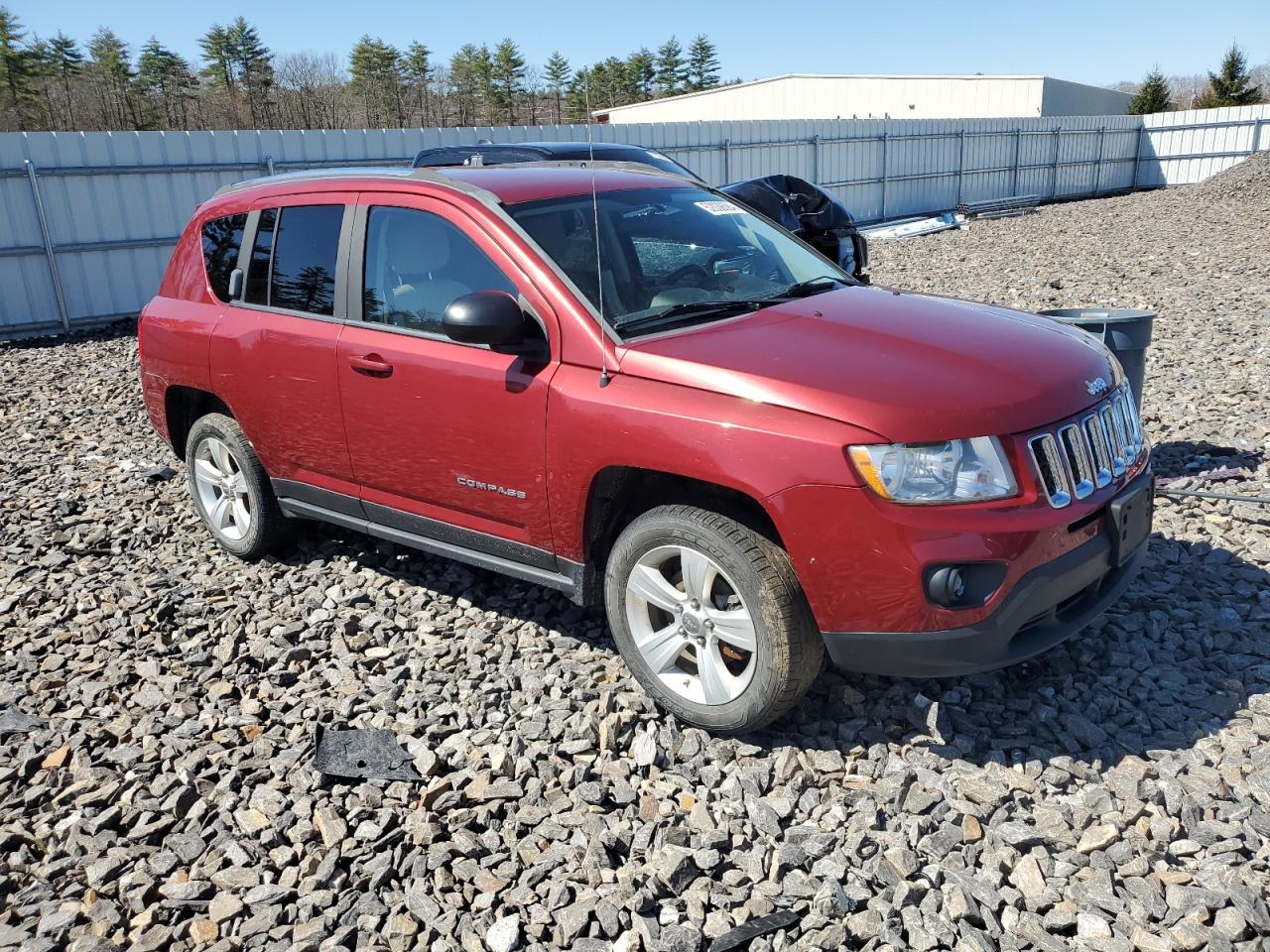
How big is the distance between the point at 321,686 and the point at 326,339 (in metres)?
1.49

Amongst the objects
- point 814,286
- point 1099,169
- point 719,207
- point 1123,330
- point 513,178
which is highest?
point 513,178

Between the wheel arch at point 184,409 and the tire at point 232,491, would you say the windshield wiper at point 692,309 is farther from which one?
the wheel arch at point 184,409

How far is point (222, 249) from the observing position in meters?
5.15

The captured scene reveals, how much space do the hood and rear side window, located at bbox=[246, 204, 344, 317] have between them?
177 cm

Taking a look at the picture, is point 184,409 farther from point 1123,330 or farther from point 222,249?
point 1123,330

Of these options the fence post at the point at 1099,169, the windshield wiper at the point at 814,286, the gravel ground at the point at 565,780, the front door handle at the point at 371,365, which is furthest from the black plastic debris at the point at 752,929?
the fence post at the point at 1099,169

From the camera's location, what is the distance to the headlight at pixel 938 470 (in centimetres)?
297

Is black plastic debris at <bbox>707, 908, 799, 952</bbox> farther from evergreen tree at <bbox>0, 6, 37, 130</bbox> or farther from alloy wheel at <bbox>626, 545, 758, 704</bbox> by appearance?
evergreen tree at <bbox>0, 6, 37, 130</bbox>

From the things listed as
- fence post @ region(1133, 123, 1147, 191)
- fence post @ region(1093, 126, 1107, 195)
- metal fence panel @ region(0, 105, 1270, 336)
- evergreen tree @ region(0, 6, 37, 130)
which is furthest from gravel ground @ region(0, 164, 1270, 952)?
evergreen tree @ region(0, 6, 37, 130)

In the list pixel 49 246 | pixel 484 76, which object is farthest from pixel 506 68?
pixel 49 246

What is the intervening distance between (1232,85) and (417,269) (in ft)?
188

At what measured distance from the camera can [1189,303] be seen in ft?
37.4

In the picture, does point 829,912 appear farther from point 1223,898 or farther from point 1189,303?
point 1189,303

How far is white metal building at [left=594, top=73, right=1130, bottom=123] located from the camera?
4497 centimetres
